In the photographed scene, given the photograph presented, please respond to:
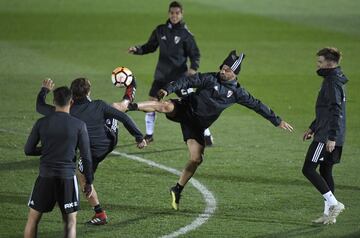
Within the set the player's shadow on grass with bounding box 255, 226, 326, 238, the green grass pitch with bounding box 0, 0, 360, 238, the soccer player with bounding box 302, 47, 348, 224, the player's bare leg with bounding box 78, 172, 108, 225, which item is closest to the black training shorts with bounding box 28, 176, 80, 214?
the green grass pitch with bounding box 0, 0, 360, 238

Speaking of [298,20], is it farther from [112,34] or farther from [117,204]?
[117,204]

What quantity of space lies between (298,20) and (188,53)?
16.2 metres

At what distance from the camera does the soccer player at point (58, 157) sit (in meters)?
10.2

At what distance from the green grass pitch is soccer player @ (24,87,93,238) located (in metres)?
1.41

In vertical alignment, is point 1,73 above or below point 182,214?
above

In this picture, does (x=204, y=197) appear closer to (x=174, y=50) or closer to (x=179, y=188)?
(x=179, y=188)

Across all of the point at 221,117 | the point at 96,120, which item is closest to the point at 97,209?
the point at 96,120

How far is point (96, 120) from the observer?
39.2 ft

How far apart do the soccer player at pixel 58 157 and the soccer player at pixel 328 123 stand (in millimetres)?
3397

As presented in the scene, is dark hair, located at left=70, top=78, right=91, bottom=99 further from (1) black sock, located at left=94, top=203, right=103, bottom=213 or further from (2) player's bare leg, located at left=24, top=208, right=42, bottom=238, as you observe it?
(2) player's bare leg, located at left=24, top=208, right=42, bottom=238

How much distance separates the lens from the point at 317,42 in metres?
28.9

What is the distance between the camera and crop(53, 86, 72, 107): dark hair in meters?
10.2

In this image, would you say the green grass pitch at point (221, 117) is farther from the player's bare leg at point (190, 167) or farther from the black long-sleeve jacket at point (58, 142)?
the black long-sleeve jacket at point (58, 142)

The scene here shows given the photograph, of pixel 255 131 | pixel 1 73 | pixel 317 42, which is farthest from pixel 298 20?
pixel 255 131
